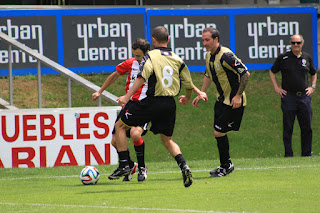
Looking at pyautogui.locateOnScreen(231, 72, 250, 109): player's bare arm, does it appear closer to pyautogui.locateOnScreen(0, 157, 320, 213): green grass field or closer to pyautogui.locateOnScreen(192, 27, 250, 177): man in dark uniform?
pyautogui.locateOnScreen(192, 27, 250, 177): man in dark uniform

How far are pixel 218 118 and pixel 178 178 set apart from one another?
0.99m

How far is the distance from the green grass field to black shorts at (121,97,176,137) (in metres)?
0.73

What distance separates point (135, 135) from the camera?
9.50m

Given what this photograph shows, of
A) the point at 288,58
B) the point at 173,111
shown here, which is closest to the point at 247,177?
the point at 173,111

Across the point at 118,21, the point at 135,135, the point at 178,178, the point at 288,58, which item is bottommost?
the point at 178,178

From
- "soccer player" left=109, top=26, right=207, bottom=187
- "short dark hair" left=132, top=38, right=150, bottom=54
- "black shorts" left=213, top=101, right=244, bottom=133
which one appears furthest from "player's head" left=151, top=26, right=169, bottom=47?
"black shorts" left=213, top=101, right=244, bottom=133

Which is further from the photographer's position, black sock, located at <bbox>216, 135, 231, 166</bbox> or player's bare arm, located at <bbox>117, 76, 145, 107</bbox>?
black sock, located at <bbox>216, 135, 231, 166</bbox>

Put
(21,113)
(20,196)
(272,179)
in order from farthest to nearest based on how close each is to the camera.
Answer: (21,113), (272,179), (20,196)

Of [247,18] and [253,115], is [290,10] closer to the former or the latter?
[247,18]

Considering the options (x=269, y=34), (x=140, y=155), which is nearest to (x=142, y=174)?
(x=140, y=155)

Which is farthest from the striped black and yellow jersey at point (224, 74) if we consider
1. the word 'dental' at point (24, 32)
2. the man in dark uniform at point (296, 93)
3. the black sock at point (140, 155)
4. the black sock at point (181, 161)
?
the word 'dental' at point (24, 32)

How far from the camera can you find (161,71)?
861cm

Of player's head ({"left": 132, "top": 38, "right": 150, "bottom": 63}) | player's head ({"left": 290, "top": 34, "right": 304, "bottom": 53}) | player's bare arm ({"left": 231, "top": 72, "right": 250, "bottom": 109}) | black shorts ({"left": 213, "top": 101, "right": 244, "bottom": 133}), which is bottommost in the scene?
black shorts ({"left": 213, "top": 101, "right": 244, "bottom": 133})

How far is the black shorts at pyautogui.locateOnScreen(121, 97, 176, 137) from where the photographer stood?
341 inches
